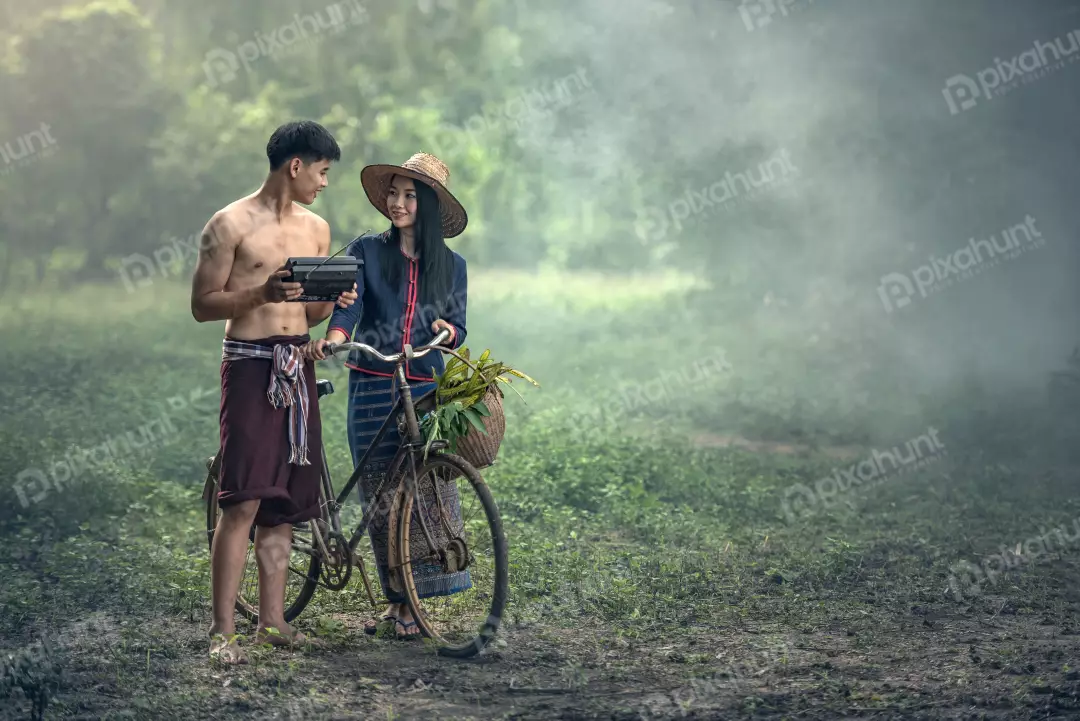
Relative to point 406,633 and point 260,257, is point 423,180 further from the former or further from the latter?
point 406,633

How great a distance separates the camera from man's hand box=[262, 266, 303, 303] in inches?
194

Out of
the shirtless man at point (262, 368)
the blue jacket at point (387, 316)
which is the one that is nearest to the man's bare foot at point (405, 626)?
the shirtless man at point (262, 368)

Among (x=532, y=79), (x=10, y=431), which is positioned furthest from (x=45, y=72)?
(x=10, y=431)

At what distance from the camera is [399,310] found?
5652 millimetres

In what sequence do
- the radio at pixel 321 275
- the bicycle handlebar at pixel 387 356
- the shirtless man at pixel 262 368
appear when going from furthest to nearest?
1. the shirtless man at pixel 262 368
2. the bicycle handlebar at pixel 387 356
3. the radio at pixel 321 275

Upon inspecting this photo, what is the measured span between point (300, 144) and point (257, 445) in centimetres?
134


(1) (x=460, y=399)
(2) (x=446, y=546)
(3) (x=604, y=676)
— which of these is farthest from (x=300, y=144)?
(3) (x=604, y=676)

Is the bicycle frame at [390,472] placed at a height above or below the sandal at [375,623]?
above

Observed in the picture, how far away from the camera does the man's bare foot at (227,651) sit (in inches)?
204

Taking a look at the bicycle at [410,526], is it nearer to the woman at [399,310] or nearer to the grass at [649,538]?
the woman at [399,310]

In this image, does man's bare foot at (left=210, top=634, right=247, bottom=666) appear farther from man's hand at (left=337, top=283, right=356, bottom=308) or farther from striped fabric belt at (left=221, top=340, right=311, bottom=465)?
man's hand at (left=337, top=283, right=356, bottom=308)

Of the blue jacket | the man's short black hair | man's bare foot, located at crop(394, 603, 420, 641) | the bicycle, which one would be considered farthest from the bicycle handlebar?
man's bare foot, located at crop(394, 603, 420, 641)

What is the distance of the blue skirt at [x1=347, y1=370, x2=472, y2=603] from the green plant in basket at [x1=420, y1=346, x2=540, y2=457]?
1.13ft

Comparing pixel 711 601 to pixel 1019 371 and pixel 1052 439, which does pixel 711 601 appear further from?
pixel 1019 371
